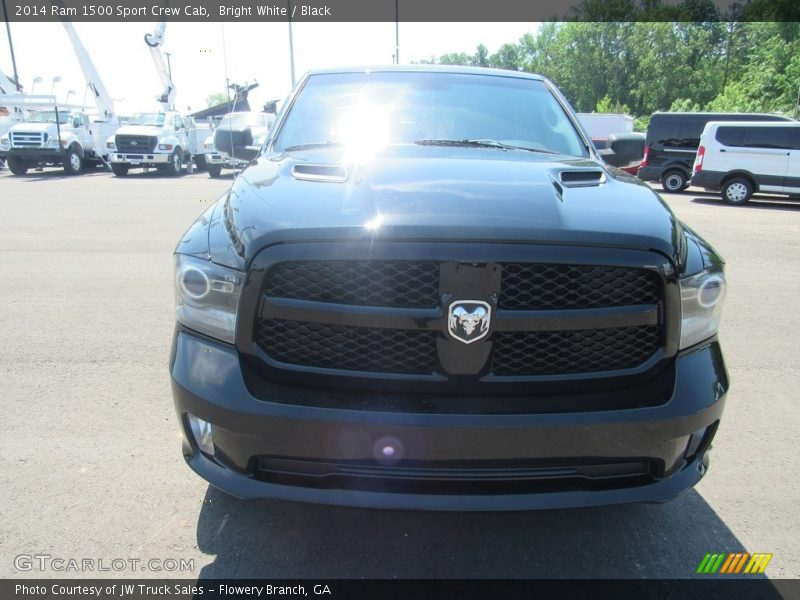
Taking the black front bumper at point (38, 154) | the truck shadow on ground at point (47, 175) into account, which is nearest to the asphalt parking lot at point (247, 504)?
the truck shadow on ground at point (47, 175)

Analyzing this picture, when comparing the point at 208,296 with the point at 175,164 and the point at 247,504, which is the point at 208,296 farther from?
the point at 175,164

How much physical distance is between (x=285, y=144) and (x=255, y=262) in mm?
1419

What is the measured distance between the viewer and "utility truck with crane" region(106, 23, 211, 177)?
2120 cm

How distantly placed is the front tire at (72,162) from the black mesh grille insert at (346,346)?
24063 mm

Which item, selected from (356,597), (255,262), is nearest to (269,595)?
(356,597)

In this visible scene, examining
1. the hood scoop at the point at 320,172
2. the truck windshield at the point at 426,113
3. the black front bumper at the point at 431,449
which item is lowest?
the black front bumper at the point at 431,449

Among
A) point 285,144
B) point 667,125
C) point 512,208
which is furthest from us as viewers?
point 667,125

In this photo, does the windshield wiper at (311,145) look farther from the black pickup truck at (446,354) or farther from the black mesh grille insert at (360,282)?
the black mesh grille insert at (360,282)

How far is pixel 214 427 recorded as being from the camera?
180 cm

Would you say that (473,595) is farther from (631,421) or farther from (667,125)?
(667,125)

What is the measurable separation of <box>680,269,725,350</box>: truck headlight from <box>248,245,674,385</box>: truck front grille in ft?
0.37

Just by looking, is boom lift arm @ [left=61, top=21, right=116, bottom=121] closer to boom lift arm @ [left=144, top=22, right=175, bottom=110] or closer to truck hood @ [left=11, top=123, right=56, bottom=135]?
→ boom lift arm @ [left=144, top=22, right=175, bottom=110]

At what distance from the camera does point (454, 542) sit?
2254 millimetres

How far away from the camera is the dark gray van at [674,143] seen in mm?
17750
